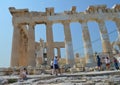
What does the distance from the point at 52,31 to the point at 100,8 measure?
8285 millimetres

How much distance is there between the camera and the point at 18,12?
94.1 ft

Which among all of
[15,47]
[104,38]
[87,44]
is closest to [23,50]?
[15,47]

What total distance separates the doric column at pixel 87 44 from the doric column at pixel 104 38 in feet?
6.83

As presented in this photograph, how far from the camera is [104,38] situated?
2839cm

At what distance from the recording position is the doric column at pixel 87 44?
26894 mm

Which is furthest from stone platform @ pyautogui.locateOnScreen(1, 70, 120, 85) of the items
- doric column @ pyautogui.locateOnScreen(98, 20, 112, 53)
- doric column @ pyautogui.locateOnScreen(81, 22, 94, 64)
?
doric column @ pyautogui.locateOnScreen(98, 20, 112, 53)

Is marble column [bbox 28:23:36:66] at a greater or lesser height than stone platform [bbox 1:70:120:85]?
greater

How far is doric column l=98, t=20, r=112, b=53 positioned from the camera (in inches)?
1094

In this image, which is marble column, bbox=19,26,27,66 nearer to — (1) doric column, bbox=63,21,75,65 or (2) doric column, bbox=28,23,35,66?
(2) doric column, bbox=28,23,35,66

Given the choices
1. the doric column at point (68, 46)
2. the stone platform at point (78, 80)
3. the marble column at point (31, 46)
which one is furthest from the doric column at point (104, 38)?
the stone platform at point (78, 80)

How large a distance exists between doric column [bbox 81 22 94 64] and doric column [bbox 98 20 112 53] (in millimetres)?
2081

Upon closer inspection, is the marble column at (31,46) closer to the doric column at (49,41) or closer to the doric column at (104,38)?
the doric column at (49,41)

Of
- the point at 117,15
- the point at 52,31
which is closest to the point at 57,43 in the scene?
the point at 52,31

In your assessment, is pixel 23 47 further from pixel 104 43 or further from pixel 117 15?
pixel 117 15
